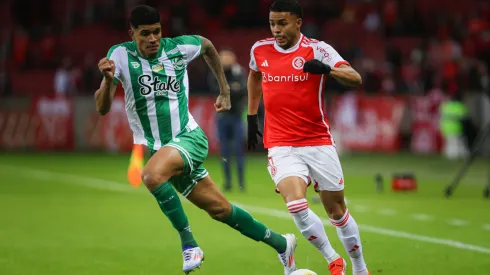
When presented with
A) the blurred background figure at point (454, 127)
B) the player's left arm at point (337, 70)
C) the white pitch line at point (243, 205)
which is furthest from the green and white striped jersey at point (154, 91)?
the blurred background figure at point (454, 127)

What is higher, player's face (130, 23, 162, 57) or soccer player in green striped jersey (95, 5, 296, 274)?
player's face (130, 23, 162, 57)

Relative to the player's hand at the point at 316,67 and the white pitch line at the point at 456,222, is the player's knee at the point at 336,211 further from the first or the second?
the white pitch line at the point at 456,222

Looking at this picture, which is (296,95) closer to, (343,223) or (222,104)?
(222,104)

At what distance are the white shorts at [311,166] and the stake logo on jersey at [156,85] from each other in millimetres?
1157

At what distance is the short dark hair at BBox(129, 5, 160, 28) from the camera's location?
8148 millimetres

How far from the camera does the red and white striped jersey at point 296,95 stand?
816cm

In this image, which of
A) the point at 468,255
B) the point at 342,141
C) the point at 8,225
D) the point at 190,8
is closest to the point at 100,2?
the point at 190,8

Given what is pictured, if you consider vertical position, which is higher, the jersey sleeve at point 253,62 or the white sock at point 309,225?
the jersey sleeve at point 253,62

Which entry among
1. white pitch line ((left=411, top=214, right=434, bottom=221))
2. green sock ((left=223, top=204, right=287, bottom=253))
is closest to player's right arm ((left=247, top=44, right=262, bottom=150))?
green sock ((left=223, top=204, right=287, bottom=253))

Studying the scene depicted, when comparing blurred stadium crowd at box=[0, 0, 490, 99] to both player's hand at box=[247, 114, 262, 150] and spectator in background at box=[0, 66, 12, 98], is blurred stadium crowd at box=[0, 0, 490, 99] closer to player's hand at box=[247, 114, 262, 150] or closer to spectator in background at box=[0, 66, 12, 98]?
spectator in background at box=[0, 66, 12, 98]

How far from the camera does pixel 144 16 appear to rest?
814cm

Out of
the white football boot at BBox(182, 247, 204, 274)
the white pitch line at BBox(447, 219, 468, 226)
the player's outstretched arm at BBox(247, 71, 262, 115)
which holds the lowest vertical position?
the white pitch line at BBox(447, 219, 468, 226)

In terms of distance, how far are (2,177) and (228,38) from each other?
13.9 metres

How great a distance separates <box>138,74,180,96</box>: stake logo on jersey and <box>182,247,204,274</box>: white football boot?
1.45 m
